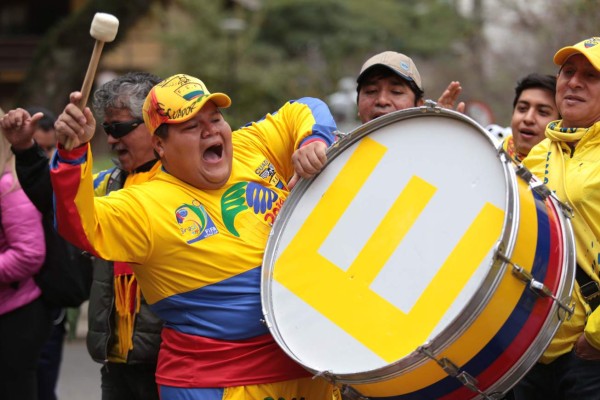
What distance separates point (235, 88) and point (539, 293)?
21.4m

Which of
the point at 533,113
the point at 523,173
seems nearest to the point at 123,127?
the point at 523,173

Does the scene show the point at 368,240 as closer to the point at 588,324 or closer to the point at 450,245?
the point at 450,245

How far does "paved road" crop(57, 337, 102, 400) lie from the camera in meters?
8.41

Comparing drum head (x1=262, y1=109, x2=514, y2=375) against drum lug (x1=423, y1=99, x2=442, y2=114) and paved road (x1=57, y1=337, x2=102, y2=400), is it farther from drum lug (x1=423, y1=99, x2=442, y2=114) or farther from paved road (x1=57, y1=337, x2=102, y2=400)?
paved road (x1=57, y1=337, x2=102, y2=400)

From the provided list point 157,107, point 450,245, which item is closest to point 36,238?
point 157,107

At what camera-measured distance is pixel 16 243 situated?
17.2 feet

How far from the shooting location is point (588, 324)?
3592mm

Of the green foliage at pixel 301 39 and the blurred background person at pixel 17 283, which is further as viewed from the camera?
the green foliage at pixel 301 39

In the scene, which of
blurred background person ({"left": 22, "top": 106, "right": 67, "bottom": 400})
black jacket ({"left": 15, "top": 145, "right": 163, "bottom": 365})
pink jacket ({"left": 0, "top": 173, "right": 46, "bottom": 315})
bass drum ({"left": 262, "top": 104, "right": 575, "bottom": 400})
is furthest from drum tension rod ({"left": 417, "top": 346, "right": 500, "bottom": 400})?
blurred background person ({"left": 22, "top": 106, "right": 67, "bottom": 400})

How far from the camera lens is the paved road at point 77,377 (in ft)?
27.6

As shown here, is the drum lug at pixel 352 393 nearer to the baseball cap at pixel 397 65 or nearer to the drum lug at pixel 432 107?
the drum lug at pixel 432 107

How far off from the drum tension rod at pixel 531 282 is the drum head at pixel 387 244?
0.20 feet

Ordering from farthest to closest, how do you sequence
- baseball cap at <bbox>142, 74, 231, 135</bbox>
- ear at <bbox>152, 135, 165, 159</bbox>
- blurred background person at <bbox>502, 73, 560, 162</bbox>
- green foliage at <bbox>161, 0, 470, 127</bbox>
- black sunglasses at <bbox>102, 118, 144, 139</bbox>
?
green foliage at <bbox>161, 0, 470, 127</bbox> < blurred background person at <bbox>502, 73, 560, 162</bbox> < black sunglasses at <bbox>102, 118, 144, 139</bbox> < ear at <bbox>152, 135, 165, 159</bbox> < baseball cap at <bbox>142, 74, 231, 135</bbox>

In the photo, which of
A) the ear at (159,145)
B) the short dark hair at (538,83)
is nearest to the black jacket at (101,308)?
the ear at (159,145)
